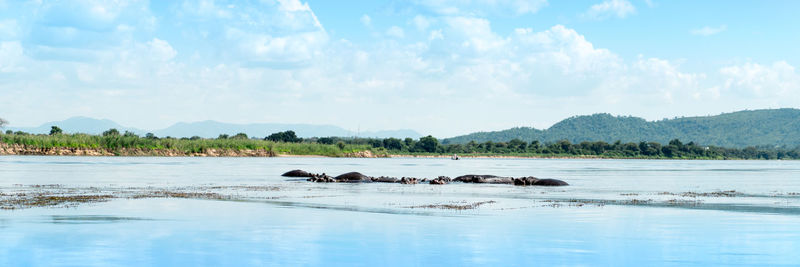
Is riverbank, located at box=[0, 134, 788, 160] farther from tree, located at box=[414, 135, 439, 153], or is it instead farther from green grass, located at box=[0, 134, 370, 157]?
tree, located at box=[414, 135, 439, 153]

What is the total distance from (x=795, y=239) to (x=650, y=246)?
3.05 metres

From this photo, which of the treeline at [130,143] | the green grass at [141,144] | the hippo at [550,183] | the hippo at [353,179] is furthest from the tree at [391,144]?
the hippo at [550,183]

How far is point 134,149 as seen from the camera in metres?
86.6

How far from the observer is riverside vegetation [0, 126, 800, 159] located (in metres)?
82.2

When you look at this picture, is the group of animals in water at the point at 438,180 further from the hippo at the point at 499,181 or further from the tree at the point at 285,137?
the tree at the point at 285,137

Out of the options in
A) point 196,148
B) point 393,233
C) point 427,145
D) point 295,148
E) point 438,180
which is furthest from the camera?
point 427,145

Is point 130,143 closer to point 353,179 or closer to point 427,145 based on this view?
point 353,179

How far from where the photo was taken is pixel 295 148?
111 meters

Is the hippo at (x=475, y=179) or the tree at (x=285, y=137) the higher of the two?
the tree at (x=285, y=137)

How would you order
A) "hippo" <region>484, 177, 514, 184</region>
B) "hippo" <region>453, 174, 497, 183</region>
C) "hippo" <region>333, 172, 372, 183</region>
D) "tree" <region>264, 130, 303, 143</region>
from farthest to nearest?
"tree" <region>264, 130, 303, 143</region>
"hippo" <region>453, 174, 497, 183</region>
"hippo" <region>484, 177, 514, 184</region>
"hippo" <region>333, 172, 372, 183</region>

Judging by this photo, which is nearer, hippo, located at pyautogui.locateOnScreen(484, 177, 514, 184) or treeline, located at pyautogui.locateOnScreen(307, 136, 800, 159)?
hippo, located at pyautogui.locateOnScreen(484, 177, 514, 184)

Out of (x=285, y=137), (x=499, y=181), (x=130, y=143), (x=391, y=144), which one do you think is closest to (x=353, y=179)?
(x=499, y=181)

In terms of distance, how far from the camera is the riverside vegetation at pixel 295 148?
270 feet

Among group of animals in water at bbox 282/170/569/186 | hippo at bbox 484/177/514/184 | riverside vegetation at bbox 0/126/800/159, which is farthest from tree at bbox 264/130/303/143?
hippo at bbox 484/177/514/184
